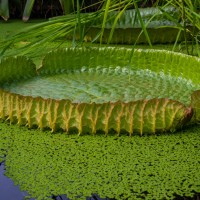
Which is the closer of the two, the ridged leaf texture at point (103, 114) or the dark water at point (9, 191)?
the dark water at point (9, 191)

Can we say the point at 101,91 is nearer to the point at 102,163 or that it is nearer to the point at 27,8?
the point at 102,163

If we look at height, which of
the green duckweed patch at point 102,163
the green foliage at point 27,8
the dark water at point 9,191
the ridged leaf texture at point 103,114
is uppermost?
the green foliage at point 27,8

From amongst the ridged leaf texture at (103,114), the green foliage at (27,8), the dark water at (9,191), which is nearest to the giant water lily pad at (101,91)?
the ridged leaf texture at (103,114)

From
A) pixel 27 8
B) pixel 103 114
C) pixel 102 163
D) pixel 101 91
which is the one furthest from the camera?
pixel 27 8

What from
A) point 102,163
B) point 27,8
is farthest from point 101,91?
point 27,8

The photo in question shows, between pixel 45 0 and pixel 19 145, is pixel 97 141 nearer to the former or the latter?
pixel 19 145

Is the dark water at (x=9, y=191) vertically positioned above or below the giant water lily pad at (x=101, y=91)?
below

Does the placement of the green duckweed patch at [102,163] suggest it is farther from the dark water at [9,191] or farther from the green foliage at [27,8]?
the green foliage at [27,8]
